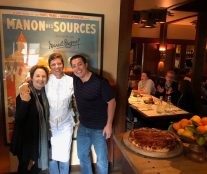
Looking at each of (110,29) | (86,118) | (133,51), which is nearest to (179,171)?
(86,118)

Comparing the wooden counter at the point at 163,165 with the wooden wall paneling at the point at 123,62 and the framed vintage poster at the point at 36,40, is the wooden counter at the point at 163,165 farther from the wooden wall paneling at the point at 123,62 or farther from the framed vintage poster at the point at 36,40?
the framed vintage poster at the point at 36,40

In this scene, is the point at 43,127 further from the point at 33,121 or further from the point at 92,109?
the point at 92,109

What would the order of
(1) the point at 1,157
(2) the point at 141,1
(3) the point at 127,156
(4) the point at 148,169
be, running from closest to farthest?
(4) the point at 148,169, (3) the point at 127,156, (1) the point at 1,157, (2) the point at 141,1

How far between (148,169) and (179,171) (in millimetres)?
172

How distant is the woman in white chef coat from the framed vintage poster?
0.23 m

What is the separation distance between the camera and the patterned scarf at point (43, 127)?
191 centimetres

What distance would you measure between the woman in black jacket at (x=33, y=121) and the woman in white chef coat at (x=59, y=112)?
2.8 inches

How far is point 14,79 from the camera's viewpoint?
213 cm

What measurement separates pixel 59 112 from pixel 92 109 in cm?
32

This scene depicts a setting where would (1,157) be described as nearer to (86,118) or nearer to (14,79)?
(14,79)

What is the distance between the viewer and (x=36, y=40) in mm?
2098

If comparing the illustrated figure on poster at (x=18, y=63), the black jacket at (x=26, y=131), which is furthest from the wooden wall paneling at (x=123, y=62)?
the illustrated figure on poster at (x=18, y=63)

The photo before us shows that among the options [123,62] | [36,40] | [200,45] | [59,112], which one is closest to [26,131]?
[59,112]

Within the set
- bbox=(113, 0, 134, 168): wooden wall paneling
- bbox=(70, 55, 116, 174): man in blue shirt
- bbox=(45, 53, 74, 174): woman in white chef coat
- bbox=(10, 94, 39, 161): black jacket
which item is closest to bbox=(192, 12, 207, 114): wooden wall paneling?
bbox=(113, 0, 134, 168): wooden wall paneling
